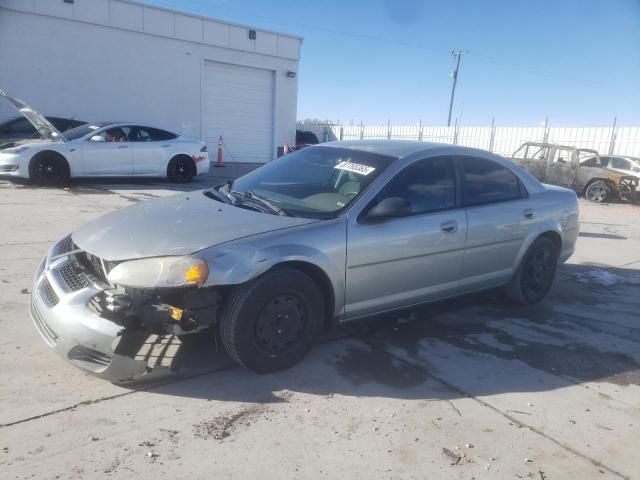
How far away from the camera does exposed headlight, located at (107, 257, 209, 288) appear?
109 inches

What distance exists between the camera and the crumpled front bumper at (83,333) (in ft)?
8.97

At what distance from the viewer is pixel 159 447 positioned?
2.47m

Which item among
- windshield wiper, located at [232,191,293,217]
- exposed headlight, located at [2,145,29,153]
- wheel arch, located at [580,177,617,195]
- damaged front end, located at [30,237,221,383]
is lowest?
wheel arch, located at [580,177,617,195]

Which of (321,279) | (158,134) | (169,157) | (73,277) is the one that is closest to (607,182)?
(169,157)

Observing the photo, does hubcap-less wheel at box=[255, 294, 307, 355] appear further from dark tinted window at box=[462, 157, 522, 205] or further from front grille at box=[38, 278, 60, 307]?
dark tinted window at box=[462, 157, 522, 205]

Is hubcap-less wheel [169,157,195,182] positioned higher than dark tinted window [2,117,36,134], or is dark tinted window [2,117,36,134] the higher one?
dark tinted window [2,117,36,134]

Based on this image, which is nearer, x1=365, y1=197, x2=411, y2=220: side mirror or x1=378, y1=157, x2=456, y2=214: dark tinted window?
x1=365, y1=197, x2=411, y2=220: side mirror

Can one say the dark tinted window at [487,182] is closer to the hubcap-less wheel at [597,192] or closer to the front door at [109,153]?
the front door at [109,153]

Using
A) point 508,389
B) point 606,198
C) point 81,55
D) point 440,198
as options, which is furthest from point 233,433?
point 81,55

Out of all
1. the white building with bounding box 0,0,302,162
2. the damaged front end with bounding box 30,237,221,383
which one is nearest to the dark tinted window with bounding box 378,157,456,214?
the damaged front end with bounding box 30,237,221,383

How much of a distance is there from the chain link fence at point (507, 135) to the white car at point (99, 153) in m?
7.21

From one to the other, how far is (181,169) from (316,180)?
891 centimetres

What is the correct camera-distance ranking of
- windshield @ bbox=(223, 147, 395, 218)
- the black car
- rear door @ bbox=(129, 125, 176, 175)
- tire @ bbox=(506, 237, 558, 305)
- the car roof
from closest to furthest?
windshield @ bbox=(223, 147, 395, 218), the car roof, tire @ bbox=(506, 237, 558, 305), rear door @ bbox=(129, 125, 176, 175), the black car

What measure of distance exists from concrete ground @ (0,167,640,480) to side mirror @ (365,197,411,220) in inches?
39.4
